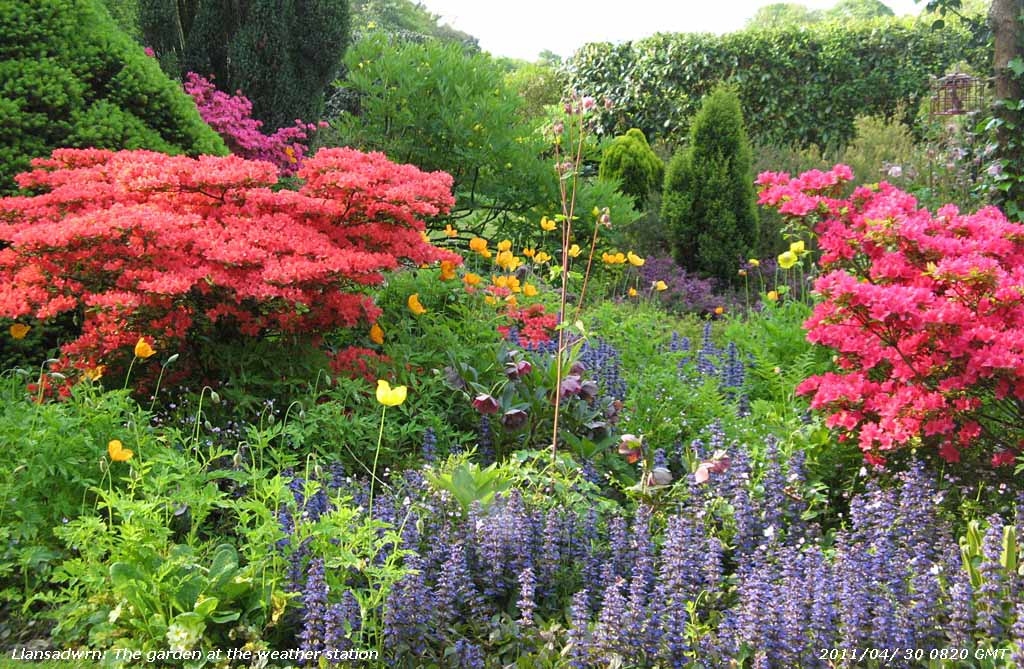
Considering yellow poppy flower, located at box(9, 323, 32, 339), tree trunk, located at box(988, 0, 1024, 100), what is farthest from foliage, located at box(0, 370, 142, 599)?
tree trunk, located at box(988, 0, 1024, 100)

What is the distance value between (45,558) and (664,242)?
735cm

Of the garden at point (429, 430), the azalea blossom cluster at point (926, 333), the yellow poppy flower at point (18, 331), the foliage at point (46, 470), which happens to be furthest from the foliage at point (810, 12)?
the foliage at point (46, 470)

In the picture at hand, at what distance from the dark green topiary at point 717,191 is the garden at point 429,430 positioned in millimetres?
2220

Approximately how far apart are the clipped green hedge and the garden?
22.4 ft

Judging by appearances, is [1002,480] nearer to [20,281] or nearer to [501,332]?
[501,332]

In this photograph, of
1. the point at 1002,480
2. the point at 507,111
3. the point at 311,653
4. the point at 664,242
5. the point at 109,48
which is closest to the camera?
the point at 311,653

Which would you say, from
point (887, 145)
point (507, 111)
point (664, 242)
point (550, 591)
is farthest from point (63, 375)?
point (887, 145)

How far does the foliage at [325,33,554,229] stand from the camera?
7168mm

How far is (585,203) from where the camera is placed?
727 centimetres

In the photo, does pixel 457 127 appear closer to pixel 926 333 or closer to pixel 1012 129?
pixel 1012 129

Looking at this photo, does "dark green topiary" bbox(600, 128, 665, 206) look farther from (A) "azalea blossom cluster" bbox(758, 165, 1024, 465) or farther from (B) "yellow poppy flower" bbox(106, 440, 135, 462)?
(B) "yellow poppy flower" bbox(106, 440, 135, 462)

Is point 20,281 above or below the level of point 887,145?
below

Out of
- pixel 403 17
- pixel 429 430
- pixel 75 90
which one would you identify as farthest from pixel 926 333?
pixel 403 17
